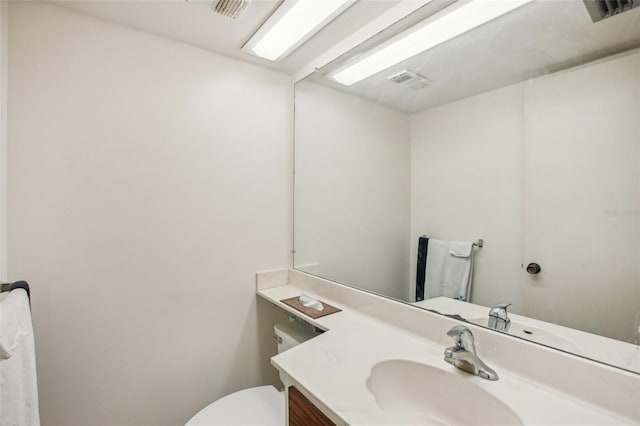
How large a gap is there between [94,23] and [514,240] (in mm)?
2126

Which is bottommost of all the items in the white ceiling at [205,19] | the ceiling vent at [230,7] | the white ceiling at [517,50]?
the white ceiling at [517,50]

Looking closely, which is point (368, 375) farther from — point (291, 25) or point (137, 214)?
point (291, 25)

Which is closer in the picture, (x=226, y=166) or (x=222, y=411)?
(x=222, y=411)

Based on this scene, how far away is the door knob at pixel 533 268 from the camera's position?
107 cm

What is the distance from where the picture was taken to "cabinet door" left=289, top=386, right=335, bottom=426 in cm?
82

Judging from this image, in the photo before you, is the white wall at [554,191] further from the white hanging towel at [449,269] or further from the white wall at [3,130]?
the white wall at [3,130]

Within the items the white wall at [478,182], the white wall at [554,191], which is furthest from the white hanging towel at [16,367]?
the white wall at [554,191]

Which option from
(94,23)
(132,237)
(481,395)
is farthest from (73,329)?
(481,395)

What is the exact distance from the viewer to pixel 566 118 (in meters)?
1.00

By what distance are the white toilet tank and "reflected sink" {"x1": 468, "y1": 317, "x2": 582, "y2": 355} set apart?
866 millimetres

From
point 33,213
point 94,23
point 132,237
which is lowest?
point 132,237

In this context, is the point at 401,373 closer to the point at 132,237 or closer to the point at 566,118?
the point at 566,118

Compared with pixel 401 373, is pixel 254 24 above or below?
above

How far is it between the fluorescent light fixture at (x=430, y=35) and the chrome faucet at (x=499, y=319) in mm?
1137
